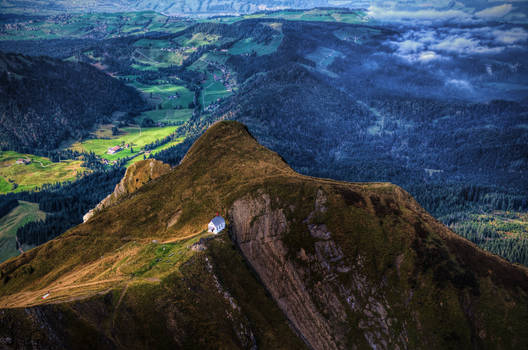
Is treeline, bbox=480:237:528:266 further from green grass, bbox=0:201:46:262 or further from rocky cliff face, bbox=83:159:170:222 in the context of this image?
green grass, bbox=0:201:46:262

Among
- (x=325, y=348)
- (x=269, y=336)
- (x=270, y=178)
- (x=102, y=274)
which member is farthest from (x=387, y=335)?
(x=102, y=274)

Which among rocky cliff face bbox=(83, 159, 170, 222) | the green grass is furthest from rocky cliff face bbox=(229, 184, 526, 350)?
the green grass

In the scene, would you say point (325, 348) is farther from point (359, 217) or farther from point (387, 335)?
point (359, 217)

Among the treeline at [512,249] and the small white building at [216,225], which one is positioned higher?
the small white building at [216,225]

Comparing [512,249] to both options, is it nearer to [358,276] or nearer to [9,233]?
[358,276]

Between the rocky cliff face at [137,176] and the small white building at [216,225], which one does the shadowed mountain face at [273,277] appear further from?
the rocky cliff face at [137,176]

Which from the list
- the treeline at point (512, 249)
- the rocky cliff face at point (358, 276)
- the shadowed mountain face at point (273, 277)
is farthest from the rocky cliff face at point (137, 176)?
the treeline at point (512, 249)
